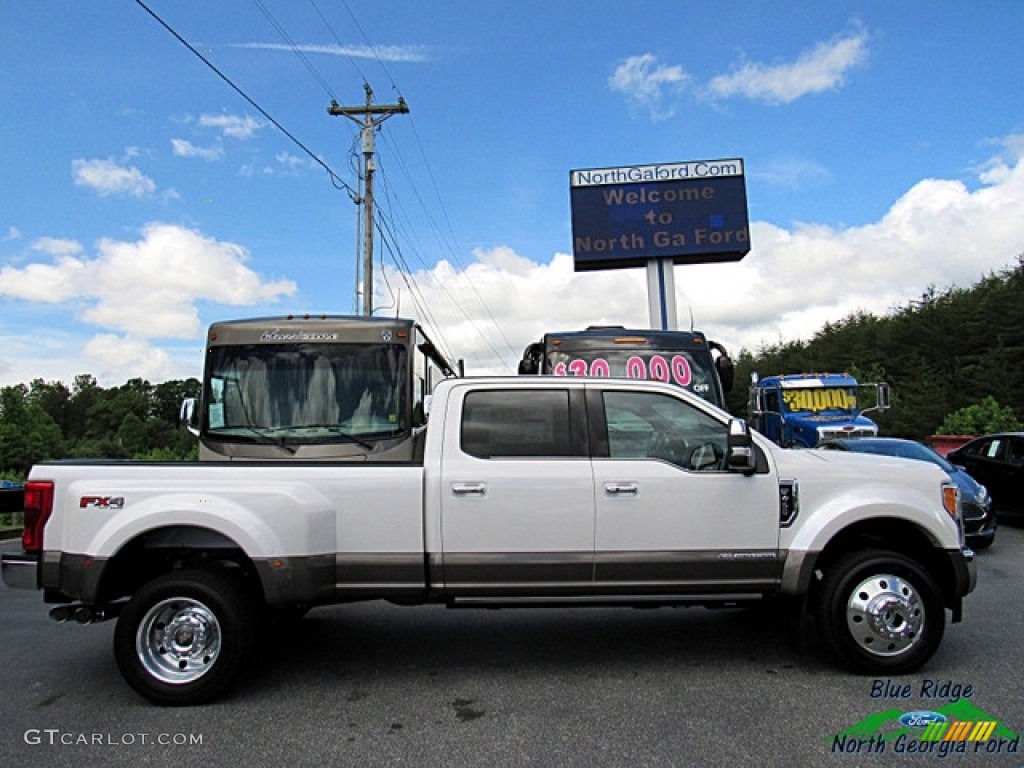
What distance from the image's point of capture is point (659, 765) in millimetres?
3768

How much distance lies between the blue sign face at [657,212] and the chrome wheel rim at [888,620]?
56.2 ft

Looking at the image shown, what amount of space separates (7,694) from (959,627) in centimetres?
683

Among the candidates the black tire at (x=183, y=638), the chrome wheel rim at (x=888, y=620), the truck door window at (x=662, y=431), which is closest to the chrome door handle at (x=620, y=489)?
the truck door window at (x=662, y=431)

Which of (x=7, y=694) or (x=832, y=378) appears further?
(x=832, y=378)

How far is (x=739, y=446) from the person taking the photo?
4.80m

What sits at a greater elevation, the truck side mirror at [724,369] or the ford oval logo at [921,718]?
the truck side mirror at [724,369]

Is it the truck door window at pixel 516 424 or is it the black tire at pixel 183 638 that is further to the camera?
the truck door window at pixel 516 424

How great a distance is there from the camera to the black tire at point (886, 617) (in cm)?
494

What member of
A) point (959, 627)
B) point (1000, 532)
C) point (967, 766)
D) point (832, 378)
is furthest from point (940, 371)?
point (967, 766)

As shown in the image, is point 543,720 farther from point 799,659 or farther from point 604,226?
point 604,226

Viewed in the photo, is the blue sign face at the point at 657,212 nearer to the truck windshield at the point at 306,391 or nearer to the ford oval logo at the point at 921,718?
the truck windshield at the point at 306,391

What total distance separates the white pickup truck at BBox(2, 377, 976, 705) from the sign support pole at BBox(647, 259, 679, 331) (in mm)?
16835

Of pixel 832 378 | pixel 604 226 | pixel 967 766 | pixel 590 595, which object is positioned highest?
pixel 604 226

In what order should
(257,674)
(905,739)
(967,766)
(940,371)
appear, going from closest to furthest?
(967,766), (905,739), (257,674), (940,371)
